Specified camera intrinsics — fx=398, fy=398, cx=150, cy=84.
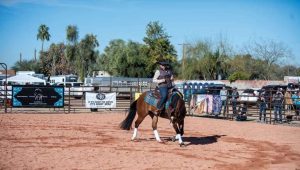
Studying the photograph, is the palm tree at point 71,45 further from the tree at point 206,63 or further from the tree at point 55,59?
the tree at point 206,63

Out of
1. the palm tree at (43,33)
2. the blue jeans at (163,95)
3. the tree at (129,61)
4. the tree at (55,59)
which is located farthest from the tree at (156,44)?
the blue jeans at (163,95)

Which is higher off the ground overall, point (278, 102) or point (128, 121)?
point (278, 102)

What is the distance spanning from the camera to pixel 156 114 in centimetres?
1108

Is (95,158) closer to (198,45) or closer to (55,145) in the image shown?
(55,145)

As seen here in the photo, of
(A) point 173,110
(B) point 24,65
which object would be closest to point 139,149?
(A) point 173,110

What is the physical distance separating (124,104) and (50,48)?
51311 millimetres

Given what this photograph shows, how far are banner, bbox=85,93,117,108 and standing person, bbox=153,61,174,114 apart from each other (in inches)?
493

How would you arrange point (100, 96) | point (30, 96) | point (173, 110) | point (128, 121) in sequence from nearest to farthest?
point (173, 110), point (128, 121), point (30, 96), point (100, 96)

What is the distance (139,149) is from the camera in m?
9.94

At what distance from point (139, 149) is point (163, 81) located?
2.06m

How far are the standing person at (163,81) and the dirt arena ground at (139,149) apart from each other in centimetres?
114

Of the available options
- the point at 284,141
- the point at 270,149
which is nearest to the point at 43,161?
the point at 270,149

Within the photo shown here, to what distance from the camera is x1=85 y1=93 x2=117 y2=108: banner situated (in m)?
23.0

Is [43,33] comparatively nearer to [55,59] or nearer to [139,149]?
[55,59]
